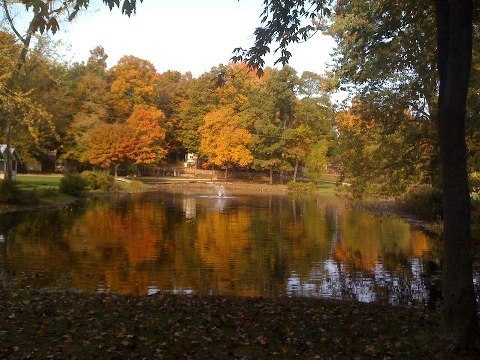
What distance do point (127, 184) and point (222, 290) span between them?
145 feet

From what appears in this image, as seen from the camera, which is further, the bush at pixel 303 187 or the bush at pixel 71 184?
the bush at pixel 303 187

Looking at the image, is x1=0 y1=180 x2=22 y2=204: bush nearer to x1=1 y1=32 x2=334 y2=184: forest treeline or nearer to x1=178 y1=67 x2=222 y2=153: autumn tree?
x1=1 y1=32 x2=334 y2=184: forest treeline

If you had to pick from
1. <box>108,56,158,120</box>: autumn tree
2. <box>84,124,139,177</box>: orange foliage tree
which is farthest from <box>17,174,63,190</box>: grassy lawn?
<box>108,56,158,120</box>: autumn tree

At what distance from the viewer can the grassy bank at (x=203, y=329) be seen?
20.9 ft

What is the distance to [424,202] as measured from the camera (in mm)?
29203

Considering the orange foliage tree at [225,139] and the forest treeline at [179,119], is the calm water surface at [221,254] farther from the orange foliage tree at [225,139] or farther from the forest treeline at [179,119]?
the orange foliage tree at [225,139]

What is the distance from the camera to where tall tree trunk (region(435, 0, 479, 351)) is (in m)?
6.28

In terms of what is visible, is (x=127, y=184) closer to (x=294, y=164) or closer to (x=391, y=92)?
Answer: (x=294, y=164)

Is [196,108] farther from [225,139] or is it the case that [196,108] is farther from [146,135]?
[146,135]

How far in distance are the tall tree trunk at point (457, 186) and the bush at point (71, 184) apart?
37631 millimetres

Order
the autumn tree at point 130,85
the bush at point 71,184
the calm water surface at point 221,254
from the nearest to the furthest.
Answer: the calm water surface at point 221,254, the bush at point 71,184, the autumn tree at point 130,85

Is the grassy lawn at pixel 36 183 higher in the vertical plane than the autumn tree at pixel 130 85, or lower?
lower

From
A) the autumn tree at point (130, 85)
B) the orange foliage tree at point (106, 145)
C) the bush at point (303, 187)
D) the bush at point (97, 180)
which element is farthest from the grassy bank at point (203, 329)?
the autumn tree at point (130, 85)

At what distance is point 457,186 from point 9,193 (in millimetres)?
28715
